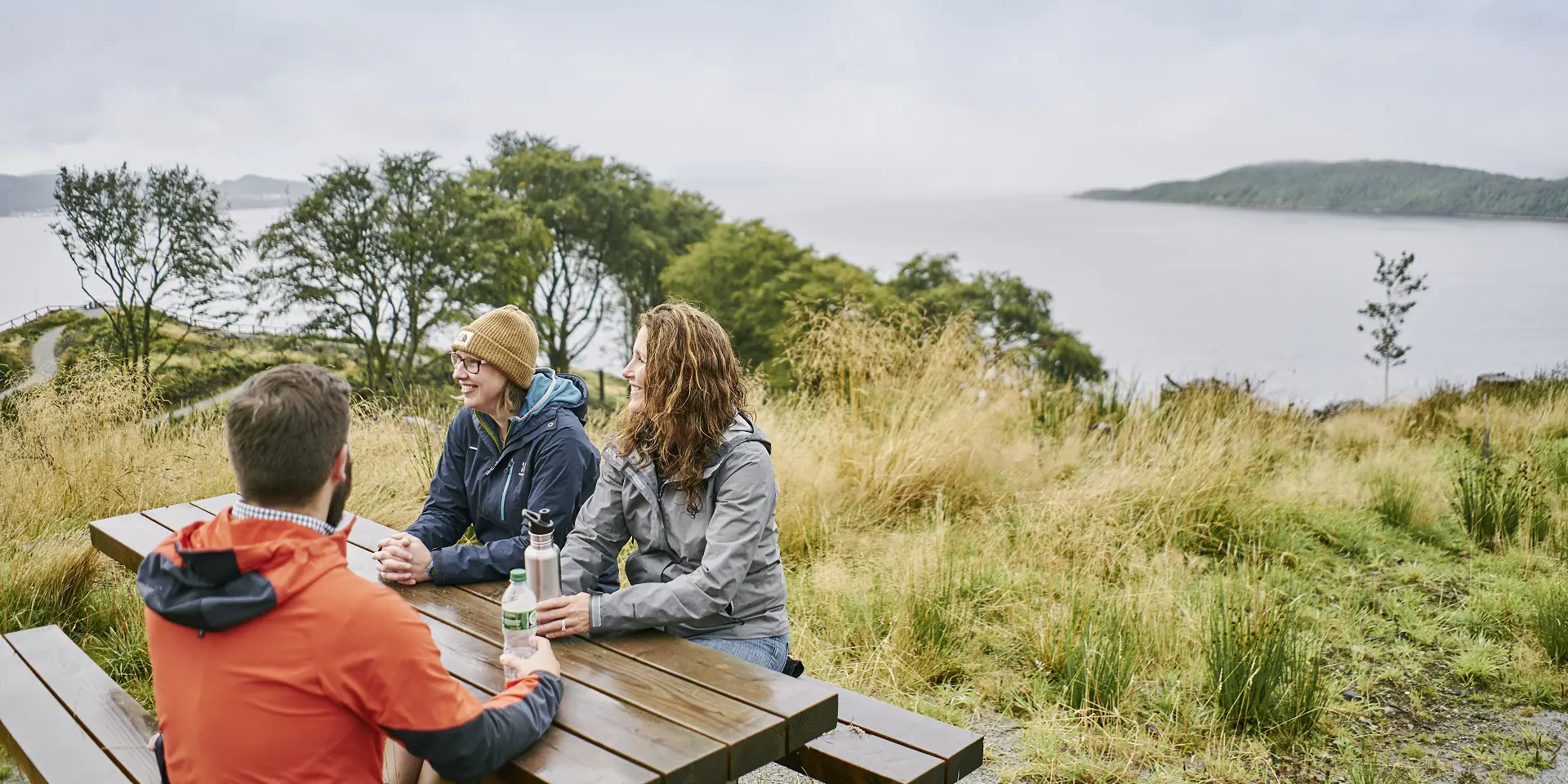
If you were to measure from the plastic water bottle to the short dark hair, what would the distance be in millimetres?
557

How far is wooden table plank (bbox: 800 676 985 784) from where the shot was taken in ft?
7.29

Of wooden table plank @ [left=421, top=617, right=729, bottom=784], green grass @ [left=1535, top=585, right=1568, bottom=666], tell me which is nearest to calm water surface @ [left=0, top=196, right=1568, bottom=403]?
green grass @ [left=1535, top=585, right=1568, bottom=666]

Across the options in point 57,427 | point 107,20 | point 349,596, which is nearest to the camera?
point 349,596

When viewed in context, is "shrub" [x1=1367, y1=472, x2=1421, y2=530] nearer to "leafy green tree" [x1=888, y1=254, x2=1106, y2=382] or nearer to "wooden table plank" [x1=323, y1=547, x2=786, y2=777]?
"wooden table plank" [x1=323, y1=547, x2=786, y2=777]

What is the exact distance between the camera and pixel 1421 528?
5.81 m

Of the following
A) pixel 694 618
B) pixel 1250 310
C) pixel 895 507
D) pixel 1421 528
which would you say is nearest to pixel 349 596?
pixel 694 618

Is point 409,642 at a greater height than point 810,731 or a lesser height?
greater

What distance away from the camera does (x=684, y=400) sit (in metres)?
2.48

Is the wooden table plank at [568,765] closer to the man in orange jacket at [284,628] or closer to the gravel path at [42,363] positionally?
the man in orange jacket at [284,628]

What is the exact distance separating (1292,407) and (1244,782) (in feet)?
20.4

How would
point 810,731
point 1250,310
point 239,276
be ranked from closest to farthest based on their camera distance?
point 810,731 < point 239,276 < point 1250,310

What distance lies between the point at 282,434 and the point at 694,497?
1.20m

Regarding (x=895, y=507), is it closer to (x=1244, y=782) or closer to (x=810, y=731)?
(x=1244, y=782)

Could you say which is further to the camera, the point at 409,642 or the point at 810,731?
the point at 810,731
